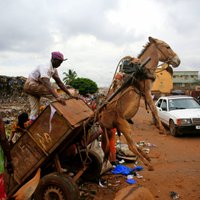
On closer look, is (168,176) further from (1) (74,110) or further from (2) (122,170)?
(1) (74,110)

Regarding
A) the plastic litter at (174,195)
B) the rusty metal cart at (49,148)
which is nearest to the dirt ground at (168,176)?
the plastic litter at (174,195)

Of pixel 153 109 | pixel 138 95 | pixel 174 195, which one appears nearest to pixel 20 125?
pixel 138 95

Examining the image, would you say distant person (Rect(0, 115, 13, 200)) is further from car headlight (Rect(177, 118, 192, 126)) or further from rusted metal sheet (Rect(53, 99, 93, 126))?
car headlight (Rect(177, 118, 192, 126))

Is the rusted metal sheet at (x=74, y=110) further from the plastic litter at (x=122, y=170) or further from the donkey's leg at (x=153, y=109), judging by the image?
the plastic litter at (x=122, y=170)

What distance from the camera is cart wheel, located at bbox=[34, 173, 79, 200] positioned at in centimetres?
444

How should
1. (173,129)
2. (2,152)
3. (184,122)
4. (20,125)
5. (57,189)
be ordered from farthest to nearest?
(173,129) < (184,122) < (20,125) < (57,189) < (2,152)

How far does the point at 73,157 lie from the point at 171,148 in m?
4.89

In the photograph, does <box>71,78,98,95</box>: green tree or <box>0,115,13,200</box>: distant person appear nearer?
<box>0,115,13,200</box>: distant person

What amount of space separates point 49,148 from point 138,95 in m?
1.77

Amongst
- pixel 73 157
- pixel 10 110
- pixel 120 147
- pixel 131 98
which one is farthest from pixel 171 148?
pixel 10 110

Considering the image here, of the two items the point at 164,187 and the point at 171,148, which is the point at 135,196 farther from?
the point at 171,148

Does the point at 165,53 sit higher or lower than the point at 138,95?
higher

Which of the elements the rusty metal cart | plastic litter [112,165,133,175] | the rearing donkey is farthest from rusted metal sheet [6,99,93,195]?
plastic litter [112,165,133,175]

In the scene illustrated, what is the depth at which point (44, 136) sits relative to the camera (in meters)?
4.66
